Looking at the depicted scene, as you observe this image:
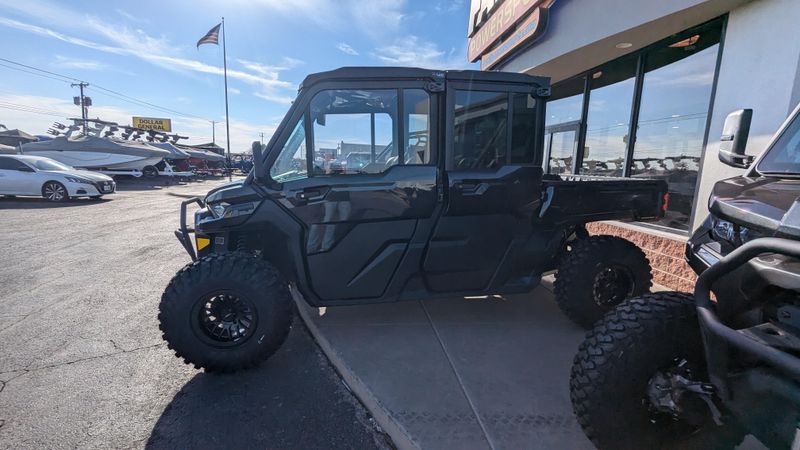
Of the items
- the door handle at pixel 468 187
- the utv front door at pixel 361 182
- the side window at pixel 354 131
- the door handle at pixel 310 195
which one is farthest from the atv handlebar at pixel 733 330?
the door handle at pixel 310 195

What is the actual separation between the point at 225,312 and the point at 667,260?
5.43 meters

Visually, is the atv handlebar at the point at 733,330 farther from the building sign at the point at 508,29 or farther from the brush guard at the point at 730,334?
the building sign at the point at 508,29

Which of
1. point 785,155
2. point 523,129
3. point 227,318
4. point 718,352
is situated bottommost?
point 227,318

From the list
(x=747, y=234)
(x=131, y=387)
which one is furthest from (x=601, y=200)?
(x=131, y=387)

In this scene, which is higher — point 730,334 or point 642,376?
point 730,334

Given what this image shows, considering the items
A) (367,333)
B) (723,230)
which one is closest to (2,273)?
(367,333)

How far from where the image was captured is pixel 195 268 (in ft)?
9.26

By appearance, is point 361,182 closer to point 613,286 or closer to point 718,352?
point 718,352

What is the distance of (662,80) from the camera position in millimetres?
5613

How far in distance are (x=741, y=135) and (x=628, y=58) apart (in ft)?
14.5

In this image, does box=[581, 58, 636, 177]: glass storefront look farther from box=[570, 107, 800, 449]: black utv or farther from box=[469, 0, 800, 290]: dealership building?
box=[570, 107, 800, 449]: black utv

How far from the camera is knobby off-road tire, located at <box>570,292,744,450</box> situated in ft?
5.47

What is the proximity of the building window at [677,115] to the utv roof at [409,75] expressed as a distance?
3.18 m

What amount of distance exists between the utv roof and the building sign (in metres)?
3.98
